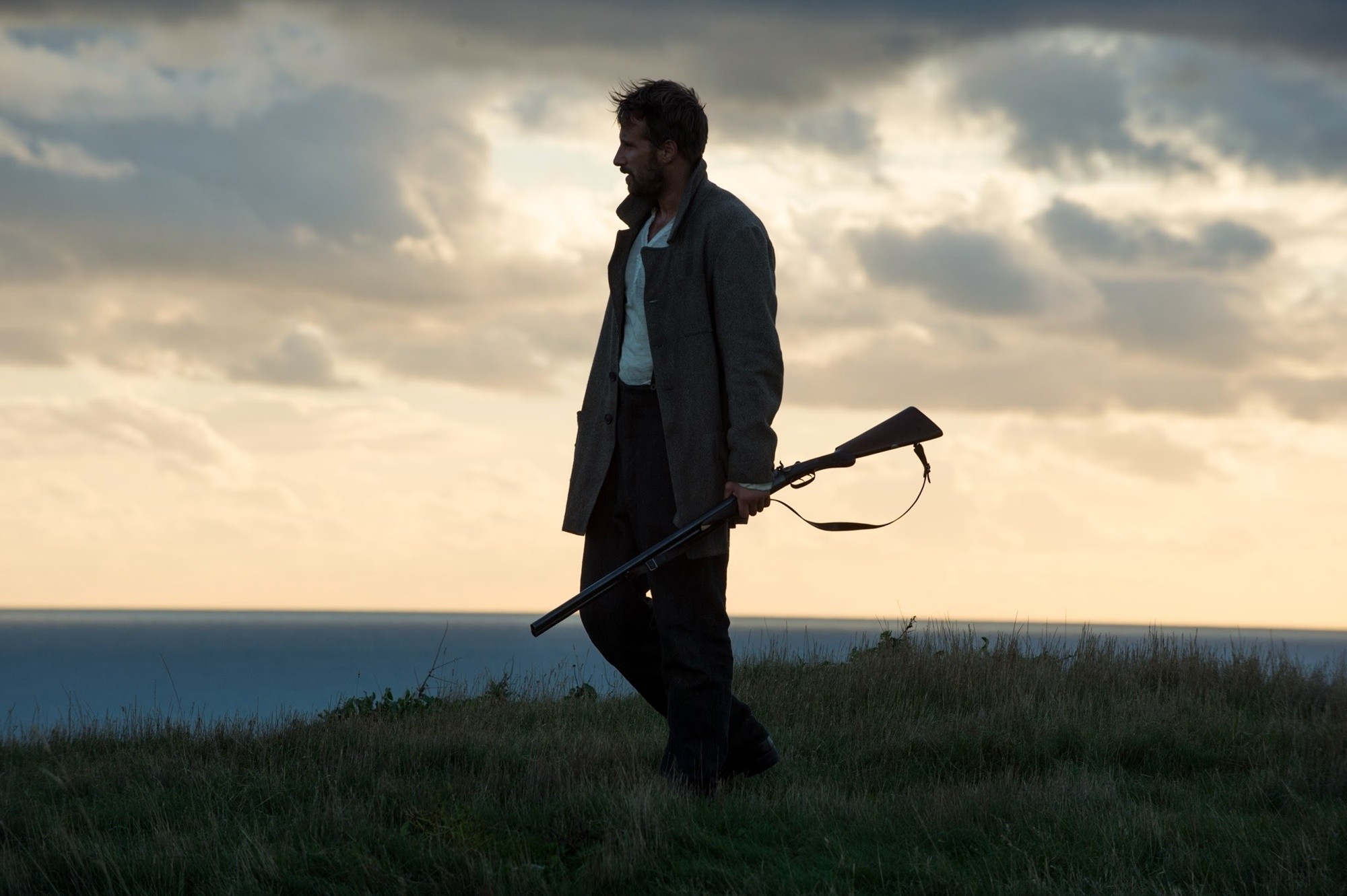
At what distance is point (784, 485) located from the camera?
15.2 ft

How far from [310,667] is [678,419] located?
125130mm

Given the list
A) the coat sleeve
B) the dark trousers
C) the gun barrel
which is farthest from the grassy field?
the coat sleeve

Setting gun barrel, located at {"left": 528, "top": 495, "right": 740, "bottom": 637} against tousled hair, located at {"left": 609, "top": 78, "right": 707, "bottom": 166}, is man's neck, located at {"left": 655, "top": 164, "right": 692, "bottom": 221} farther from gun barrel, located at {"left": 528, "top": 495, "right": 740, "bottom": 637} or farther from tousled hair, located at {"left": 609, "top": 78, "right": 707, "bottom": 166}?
gun barrel, located at {"left": 528, "top": 495, "right": 740, "bottom": 637}

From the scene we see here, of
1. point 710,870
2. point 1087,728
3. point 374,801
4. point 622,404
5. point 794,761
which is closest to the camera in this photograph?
point 710,870

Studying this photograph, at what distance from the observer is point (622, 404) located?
15.3ft

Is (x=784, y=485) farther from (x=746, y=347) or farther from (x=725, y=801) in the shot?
(x=725, y=801)

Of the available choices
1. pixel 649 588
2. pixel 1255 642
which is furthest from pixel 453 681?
pixel 1255 642

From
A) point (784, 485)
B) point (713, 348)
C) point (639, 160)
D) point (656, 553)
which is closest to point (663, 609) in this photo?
point (656, 553)

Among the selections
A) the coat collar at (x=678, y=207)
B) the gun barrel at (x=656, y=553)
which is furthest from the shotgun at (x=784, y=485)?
the coat collar at (x=678, y=207)

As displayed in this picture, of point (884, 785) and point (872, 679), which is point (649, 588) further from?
point (872, 679)

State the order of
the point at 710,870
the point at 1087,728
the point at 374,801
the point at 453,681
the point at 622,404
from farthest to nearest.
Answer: the point at 453,681 < the point at 1087,728 < the point at 622,404 < the point at 374,801 < the point at 710,870

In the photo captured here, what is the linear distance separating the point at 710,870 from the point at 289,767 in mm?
2357

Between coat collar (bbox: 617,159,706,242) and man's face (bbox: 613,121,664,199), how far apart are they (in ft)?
0.36

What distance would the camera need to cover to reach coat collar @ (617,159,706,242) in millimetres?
4559
